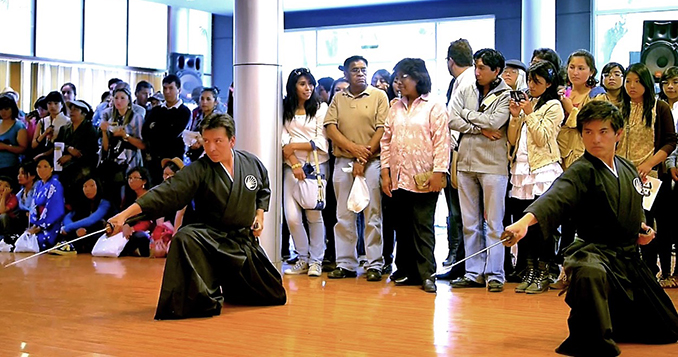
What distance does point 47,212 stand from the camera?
7.25 metres

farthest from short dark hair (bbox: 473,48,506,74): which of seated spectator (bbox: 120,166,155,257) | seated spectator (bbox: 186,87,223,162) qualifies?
seated spectator (bbox: 120,166,155,257)

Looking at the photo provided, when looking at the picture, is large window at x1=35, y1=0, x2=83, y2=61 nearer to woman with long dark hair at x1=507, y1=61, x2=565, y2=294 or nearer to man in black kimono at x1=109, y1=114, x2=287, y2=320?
man in black kimono at x1=109, y1=114, x2=287, y2=320

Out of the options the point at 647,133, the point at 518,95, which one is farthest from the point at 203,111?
the point at 647,133

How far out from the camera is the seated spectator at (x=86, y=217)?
23.5ft

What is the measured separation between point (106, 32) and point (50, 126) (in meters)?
5.30

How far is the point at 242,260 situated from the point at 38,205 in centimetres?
370

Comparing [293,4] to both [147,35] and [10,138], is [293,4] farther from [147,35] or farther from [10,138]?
[10,138]

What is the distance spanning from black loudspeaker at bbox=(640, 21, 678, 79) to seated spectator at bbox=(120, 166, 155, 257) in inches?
176

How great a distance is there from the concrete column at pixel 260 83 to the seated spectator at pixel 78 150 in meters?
2.00

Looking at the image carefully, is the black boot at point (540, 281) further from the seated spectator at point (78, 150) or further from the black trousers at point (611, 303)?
the seated spectator at point (78, 150)

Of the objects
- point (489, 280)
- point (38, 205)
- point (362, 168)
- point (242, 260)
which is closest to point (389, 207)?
Result: point (362, 168)

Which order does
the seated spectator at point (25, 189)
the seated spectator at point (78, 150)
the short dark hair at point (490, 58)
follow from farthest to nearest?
the seated spectator at point (25, 189) → the seated spectator at point (78, 150) → the short dark hair at point (490, 58)

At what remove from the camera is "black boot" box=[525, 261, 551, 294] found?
15.9 ft

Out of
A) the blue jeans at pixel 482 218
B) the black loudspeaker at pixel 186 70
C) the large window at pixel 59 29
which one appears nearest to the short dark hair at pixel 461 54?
the blue jeans at pixel 482 218
